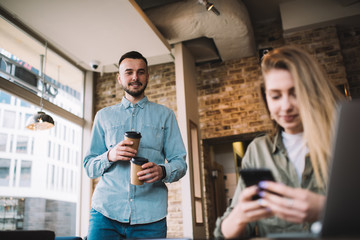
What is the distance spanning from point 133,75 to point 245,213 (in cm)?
126

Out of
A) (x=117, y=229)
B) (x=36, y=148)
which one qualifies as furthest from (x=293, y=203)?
(x=36, y=148)

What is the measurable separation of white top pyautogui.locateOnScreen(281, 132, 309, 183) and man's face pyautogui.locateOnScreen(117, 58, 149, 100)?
3.40 ft

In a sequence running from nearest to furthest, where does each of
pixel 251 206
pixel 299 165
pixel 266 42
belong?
pixel 251 206 < pixel 299 165 < pixel 266 42

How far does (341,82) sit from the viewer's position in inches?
177

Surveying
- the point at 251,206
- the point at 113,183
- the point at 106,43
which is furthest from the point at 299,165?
the point at 106,43

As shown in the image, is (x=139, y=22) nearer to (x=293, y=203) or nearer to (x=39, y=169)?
(x=39, y=169)

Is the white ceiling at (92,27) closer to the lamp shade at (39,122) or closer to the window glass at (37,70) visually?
the window glass at (37,70)

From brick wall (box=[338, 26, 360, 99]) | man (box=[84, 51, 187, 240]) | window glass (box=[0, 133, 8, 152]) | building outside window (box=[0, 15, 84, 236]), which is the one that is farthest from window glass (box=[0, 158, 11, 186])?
brick wall (box=[338, 26, 360, 99])

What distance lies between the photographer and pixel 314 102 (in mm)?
961

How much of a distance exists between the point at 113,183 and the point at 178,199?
3336 mm

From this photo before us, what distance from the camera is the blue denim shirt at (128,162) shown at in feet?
5.49

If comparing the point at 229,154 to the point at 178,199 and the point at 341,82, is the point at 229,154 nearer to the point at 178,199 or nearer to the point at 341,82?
the point at 178,199

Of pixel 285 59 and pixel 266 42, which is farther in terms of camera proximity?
pixel 266 42

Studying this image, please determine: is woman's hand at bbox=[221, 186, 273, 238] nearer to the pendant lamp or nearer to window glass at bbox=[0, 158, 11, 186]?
the pendant lamp
